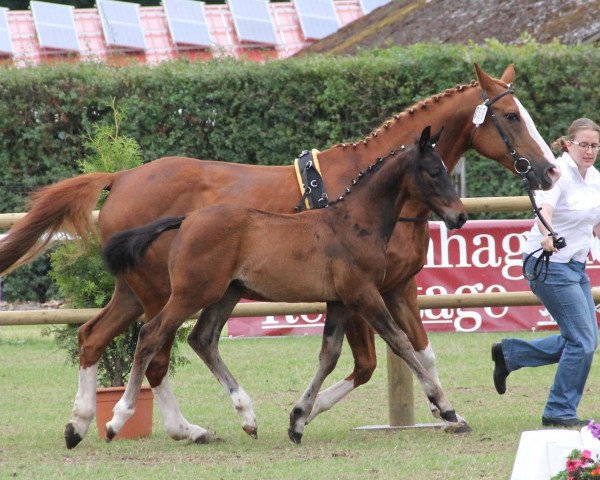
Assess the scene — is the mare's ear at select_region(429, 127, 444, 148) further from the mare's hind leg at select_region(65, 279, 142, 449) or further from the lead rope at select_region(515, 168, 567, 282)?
the mare's hind leg at select_region(65, 279, 142, 449)

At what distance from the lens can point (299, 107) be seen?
50.2 ft

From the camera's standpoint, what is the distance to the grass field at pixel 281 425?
6172 millimetres

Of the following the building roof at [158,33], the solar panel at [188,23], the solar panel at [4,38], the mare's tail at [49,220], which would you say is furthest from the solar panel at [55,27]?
the mare's tail at [49,220]

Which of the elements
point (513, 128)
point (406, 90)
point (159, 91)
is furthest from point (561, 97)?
point (513, 128)

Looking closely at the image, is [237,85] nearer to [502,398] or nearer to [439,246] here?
[439,246]

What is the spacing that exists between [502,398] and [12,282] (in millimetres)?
8212

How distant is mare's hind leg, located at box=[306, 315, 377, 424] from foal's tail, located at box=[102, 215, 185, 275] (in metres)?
1.30

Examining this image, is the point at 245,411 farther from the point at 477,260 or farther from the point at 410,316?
the point at 477,260

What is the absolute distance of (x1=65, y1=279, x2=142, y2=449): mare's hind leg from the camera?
7.05 meters

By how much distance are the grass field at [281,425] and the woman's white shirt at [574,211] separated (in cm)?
110

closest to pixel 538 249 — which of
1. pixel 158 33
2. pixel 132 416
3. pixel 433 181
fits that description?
pixel 433 181

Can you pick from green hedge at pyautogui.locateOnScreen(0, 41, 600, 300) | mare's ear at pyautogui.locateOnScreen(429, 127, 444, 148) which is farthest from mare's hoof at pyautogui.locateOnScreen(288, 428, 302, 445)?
green hedge at pyautogui.locateOnScreen(0, 41, 600, 300)

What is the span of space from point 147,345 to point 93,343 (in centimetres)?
57

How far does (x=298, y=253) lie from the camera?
682 cm
